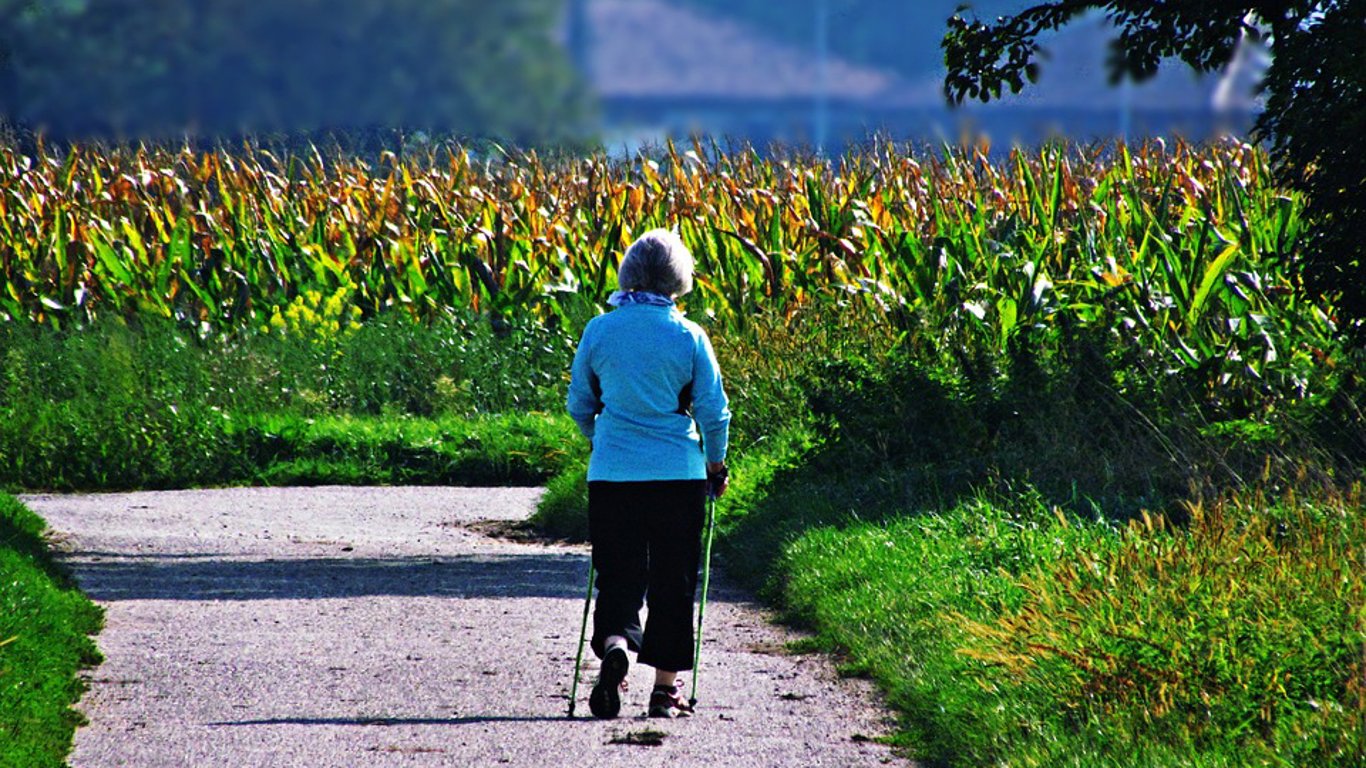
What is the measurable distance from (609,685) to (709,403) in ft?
3.30

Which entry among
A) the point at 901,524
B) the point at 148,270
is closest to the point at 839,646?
the point at 901,524

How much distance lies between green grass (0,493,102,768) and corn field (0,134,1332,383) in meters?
5.80

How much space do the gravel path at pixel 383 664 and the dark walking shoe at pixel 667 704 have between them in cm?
6

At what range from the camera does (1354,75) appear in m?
7.99

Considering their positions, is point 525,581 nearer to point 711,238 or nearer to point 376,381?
point 376,381

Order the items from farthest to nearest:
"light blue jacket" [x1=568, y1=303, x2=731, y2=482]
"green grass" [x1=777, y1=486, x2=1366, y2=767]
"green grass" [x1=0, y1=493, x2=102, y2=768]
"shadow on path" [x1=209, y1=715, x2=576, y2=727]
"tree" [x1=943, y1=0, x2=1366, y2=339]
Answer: "tree" [x1=943, y1=0, x2=1366, y2=339]
"light blue jacket" [x1=568, y1=303, x2=731, y2=482]
"shadow on path" [x1=209, y1=715, x2=576, y2=727]
"green grass" [x1=0, y1=493, x2=102, y2=768]
"green grass" [x1=777, y1=486, x2=1366, y2=767]

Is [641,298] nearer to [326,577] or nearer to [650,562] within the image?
[650,562]

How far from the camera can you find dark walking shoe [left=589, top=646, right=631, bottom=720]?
6062mm

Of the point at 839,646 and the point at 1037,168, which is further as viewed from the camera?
the point at 1037,168

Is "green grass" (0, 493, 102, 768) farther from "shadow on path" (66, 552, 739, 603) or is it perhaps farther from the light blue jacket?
the light blue jacket

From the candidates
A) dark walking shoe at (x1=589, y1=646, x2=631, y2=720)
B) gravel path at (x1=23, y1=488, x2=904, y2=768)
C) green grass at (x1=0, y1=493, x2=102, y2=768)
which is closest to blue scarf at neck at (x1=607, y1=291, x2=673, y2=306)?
dark walking shoe at (x1=589, y1=646, x2=631, y2=720)

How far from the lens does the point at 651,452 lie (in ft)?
19.9

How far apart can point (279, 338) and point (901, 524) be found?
26.6ft

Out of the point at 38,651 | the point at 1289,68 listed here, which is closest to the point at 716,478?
the point at 38,651
